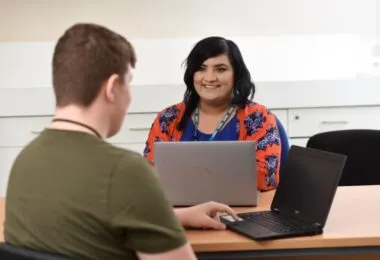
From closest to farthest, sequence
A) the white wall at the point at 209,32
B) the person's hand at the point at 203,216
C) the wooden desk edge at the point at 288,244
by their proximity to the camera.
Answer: the wooden desk edge at the point at 288,244
the person's hand at the point at 203,216
the white wall at the point at 209,32

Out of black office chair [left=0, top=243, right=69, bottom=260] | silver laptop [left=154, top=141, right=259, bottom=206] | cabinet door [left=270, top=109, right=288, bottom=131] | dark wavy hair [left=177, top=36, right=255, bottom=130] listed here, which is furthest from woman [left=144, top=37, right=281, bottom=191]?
black office chair [left=0, top=243, right=69, bottom=260]

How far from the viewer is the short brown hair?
1.05 meters

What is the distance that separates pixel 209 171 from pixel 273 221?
0.89 feet

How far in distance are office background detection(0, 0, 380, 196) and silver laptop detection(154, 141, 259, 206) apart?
1.81 m

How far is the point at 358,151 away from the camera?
2.37 m

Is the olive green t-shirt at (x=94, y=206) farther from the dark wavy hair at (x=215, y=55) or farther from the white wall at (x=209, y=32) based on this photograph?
the white wall at (x=209, y=32)

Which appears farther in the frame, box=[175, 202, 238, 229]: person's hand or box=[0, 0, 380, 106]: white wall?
box=[0, 0, 380, 106]: white wall

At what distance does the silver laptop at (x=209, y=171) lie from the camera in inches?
64.7

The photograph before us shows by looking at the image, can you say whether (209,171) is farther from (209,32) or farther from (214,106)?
(209,32)

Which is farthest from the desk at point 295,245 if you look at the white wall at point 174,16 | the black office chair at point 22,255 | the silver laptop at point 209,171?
the white wall at point 174,16

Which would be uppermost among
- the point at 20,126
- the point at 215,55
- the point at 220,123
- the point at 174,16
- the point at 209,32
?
the point at 174,16

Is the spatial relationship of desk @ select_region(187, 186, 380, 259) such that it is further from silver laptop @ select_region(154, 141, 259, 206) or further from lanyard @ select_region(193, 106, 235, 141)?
lanyard @ select_region(193, 106, 235, 141)

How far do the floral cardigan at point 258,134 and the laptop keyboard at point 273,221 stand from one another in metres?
0.39

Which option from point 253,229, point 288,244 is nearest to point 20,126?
point 253,229
